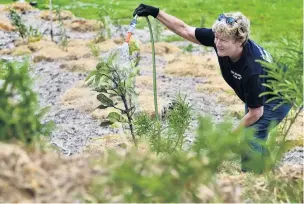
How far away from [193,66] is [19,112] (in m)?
8.76

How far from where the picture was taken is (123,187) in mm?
1921

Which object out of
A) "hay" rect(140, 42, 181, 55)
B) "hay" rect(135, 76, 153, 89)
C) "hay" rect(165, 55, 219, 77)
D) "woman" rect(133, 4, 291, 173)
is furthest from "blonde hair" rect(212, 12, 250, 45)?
"hay" rect(140, 42, 181, 55)

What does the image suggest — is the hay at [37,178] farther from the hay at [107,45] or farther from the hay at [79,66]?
the hay at [107,45]

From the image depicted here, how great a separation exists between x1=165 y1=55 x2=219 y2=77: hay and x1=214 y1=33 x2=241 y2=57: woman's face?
575cm

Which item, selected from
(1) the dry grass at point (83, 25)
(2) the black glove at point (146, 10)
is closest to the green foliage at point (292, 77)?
(2) the black glove at point (146, 10)

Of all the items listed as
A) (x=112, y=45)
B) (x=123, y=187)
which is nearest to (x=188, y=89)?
(x=112, y=45)

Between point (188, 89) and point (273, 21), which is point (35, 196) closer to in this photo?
point (188, 89)

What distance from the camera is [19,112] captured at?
218 cm

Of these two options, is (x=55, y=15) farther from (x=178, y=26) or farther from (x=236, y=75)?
(x=236, y=75)

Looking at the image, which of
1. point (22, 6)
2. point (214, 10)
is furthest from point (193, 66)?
point (22, 6)

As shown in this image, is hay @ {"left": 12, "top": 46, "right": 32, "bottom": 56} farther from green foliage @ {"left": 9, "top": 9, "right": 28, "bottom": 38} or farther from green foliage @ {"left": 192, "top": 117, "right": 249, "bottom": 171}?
green foliage @ {"left": 192, "top": 117, "right": 249, "bottom": 171}

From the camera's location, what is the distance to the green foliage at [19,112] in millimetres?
2154

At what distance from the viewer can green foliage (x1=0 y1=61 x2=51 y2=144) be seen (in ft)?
7.07

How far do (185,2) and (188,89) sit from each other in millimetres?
9173
